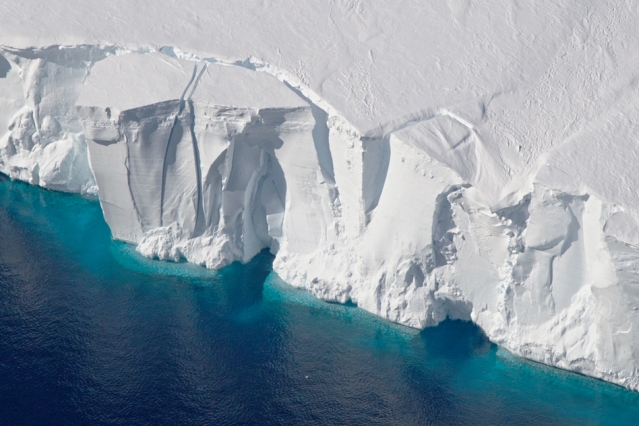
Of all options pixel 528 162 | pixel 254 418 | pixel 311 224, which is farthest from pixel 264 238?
pixel 528 162

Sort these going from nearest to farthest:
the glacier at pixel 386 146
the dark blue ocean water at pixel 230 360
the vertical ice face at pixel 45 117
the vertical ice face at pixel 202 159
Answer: the dark blue ocean water at pixel 230 360 → the glacier at pixel 386 146 → the vertical ice face at pixel 202 159 → the vertical ice face at pixel 45 117

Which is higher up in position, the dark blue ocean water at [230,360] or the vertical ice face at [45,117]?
the vertical ice face at [45,117]

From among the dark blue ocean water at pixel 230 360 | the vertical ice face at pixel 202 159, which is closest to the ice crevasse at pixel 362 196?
the vertical ice face at pixel 202 159

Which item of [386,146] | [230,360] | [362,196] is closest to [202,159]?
[362,196]

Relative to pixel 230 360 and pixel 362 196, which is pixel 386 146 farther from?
pixel 230 360

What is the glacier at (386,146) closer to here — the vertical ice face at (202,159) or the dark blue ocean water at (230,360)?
the vertical ice face at (202,159)

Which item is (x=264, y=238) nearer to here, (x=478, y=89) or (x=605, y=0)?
(x=478, y=89)

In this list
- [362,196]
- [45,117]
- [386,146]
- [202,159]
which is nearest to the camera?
[386,146]

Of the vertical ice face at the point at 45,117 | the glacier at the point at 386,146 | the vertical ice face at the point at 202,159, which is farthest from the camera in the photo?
the vertical ice face at the point at 45,117
